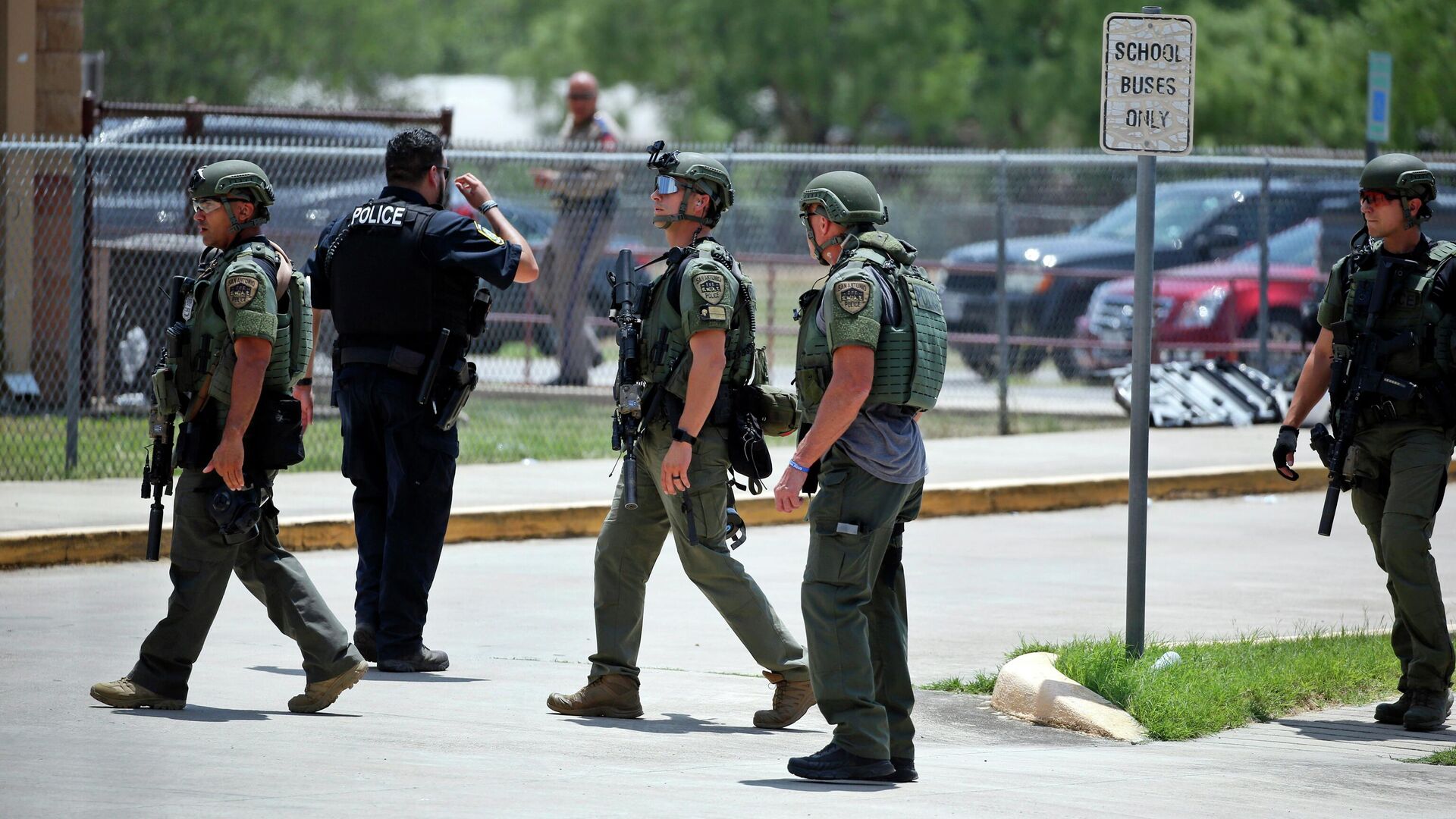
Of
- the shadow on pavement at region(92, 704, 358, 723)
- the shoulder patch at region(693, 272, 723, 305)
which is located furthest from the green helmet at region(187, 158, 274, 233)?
the shadow on pavement at region(92, 704, 358, 723)

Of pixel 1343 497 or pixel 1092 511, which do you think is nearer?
pixel 1092 511

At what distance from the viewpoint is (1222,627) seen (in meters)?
8.70

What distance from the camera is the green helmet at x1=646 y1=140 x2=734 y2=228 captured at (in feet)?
22.1

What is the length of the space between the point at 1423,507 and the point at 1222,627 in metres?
1.75

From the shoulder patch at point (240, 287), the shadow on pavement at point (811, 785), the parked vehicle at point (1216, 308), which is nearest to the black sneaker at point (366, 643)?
the shoulder patch at point (240, 287)

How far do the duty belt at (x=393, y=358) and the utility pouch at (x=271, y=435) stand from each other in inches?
31.7

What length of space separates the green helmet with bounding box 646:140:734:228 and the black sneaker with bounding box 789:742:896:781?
1.91 m

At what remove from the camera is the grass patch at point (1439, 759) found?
21.2 feet

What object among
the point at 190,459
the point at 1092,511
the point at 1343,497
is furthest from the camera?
the point at 1343,497

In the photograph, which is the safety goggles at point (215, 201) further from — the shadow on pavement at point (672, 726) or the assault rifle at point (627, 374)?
the shadow on pavement at point (672, 726)

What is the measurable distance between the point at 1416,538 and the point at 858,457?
239 centimetres

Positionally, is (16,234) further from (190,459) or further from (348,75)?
(348,75)

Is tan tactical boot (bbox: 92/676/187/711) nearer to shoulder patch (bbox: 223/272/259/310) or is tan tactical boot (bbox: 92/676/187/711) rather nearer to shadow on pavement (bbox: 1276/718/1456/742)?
shoulder patch (bbox: 223/272/259/310)

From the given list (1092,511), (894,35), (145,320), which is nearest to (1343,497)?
(1092,511)
